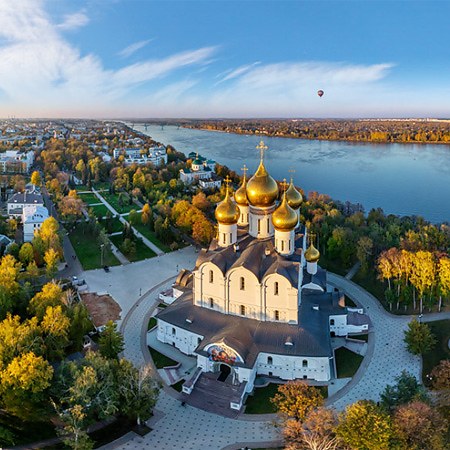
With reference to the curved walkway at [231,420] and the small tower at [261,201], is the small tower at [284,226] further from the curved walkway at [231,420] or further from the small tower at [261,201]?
the curved walkway at [231,420]

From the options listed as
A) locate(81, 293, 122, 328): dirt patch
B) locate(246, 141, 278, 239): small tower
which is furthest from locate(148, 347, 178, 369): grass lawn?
locate(246, 141, 278, 239): small tower

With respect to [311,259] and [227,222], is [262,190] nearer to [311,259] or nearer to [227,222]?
[227,222]

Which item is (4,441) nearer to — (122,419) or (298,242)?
(122,419)

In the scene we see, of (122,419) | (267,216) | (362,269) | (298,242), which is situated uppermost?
(267,216)

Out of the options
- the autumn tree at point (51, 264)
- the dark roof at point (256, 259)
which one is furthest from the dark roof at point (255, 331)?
the autumn tree at point (51, 264)

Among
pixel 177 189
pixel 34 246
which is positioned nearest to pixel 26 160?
pixel 177 189

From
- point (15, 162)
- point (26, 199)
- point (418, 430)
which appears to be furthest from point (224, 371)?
point (15, 162)
